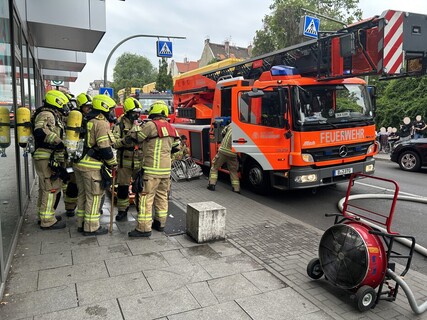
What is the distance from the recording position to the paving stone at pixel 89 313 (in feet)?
9.77

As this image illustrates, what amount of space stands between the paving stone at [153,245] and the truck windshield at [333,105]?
10.7 ft

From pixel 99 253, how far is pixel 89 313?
1.34 m

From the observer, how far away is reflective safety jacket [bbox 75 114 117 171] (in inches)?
186

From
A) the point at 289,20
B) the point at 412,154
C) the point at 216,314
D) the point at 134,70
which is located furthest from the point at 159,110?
the point at 134,70

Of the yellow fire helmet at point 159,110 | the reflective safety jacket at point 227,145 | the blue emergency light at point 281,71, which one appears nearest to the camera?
the yellow fire helmet at point 159,110

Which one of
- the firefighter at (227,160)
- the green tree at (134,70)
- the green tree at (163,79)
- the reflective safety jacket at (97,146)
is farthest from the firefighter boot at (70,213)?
the green tree at (134,70)

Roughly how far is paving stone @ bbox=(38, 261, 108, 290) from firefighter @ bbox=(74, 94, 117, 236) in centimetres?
102

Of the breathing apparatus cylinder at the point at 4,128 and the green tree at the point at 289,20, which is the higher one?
the green tree at the point at 289,20

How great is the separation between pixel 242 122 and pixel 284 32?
75.6 feet

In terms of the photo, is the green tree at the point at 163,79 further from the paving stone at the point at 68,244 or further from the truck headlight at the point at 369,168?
the paving stone at the point at 68,244

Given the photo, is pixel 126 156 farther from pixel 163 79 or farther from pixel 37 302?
pixel 163 79

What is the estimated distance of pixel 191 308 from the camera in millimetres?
3172

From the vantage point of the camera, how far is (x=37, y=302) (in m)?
3.21

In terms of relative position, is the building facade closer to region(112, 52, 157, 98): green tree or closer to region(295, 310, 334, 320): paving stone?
region(295, 310, 334, 320): paving stone
